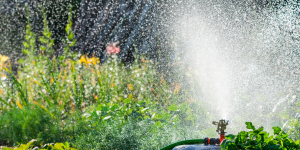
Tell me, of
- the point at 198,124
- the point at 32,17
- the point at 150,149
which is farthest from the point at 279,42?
the point at 32,17

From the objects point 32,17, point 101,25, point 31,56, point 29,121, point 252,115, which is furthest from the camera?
point 32,17

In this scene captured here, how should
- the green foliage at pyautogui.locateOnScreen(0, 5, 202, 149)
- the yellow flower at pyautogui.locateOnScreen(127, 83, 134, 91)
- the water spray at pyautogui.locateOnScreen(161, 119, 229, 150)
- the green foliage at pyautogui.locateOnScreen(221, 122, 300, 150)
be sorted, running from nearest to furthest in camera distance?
the green foliage at pyautogui.locateOnScreen(221, 122, 300, 150) → the water spray at pyautogui.locateOnScreen(161, 119, 229, 150) → the green foliage at pyautogui.locateOnScreen(0, 5, 202, 149) → the yellow flower at pyautogui.locateOnScreen(127, 83, 134, 91)

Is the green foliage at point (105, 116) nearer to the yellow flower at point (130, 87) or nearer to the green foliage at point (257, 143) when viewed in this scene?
the yellow flower at point (130, 87)

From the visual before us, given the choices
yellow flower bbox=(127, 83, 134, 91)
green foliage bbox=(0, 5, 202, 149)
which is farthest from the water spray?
yellow flower bbox=(127, 83, 134, 91)

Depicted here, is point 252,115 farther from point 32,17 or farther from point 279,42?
point 32,17

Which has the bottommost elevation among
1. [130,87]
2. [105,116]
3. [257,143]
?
[257,143]

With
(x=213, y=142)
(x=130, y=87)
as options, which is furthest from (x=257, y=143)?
(x=130, y=87)

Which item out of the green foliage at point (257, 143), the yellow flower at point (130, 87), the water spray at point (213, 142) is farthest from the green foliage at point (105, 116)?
the green foliage at point (257, 143)

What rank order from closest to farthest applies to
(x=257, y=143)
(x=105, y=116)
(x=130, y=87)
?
(x=257, y=143) < (x=105, y=116) < (x=130, y=87)

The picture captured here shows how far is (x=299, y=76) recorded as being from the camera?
255 centimetres

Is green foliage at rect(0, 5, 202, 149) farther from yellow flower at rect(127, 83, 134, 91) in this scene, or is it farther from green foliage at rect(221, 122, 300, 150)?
green foliage at rect(221, 122, 300, 150)

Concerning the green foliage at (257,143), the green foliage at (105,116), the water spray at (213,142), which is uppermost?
the green foliage at (105,116)

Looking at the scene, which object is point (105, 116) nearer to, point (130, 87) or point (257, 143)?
point (130, 87)

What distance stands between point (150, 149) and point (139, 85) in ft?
4.72
